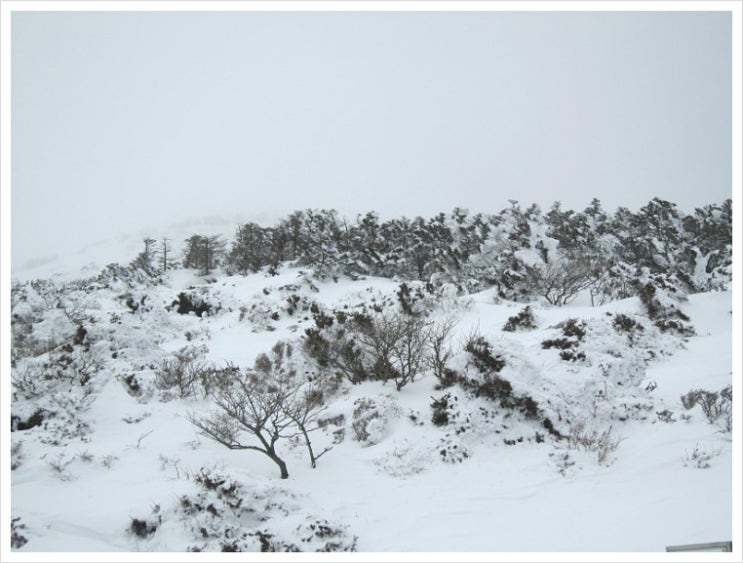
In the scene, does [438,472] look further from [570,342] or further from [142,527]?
[570,342]

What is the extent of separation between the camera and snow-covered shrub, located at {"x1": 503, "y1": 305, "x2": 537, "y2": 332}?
15000 millimetres

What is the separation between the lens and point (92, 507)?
5.92m

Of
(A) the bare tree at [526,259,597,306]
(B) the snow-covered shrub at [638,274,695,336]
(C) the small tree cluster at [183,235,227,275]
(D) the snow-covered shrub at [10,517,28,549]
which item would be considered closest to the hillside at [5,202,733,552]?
(D) the snow-covered shrub at [10,517,28,549]

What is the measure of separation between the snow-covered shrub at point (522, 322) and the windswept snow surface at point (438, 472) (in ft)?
12.2

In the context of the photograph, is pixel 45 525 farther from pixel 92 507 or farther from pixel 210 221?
pixel 210 221

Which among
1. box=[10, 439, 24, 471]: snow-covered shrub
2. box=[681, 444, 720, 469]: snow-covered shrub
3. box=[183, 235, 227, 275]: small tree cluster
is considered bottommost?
box=[10, 439, 24, 471]: snow-covered shrub

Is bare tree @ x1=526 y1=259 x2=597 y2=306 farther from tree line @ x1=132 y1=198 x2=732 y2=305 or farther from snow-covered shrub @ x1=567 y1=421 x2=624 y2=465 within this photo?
snow-covered shrub @ x1=567 y1=421 x2=624 y2=465

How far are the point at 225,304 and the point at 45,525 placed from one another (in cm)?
1797

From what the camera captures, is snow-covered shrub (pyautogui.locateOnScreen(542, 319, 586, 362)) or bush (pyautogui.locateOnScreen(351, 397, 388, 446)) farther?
snow-covered shrub (pyautogui.locateOnScreen(542, 319, 586, 362))

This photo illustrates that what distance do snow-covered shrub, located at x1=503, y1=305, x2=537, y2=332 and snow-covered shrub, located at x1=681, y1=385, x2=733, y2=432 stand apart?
23.3 ft

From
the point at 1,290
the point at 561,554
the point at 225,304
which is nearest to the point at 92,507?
the point at 1,290

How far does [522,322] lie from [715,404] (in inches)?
314

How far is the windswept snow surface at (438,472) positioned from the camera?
5250 mm

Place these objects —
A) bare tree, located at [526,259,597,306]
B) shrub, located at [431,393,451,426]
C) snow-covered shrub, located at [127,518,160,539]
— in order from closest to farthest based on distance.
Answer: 1. snow-covered shrub, located at [127,518,160,539]
2. shrub, located at [431,393,451,426]
3. bare tree, located at [526,259,597,306]
